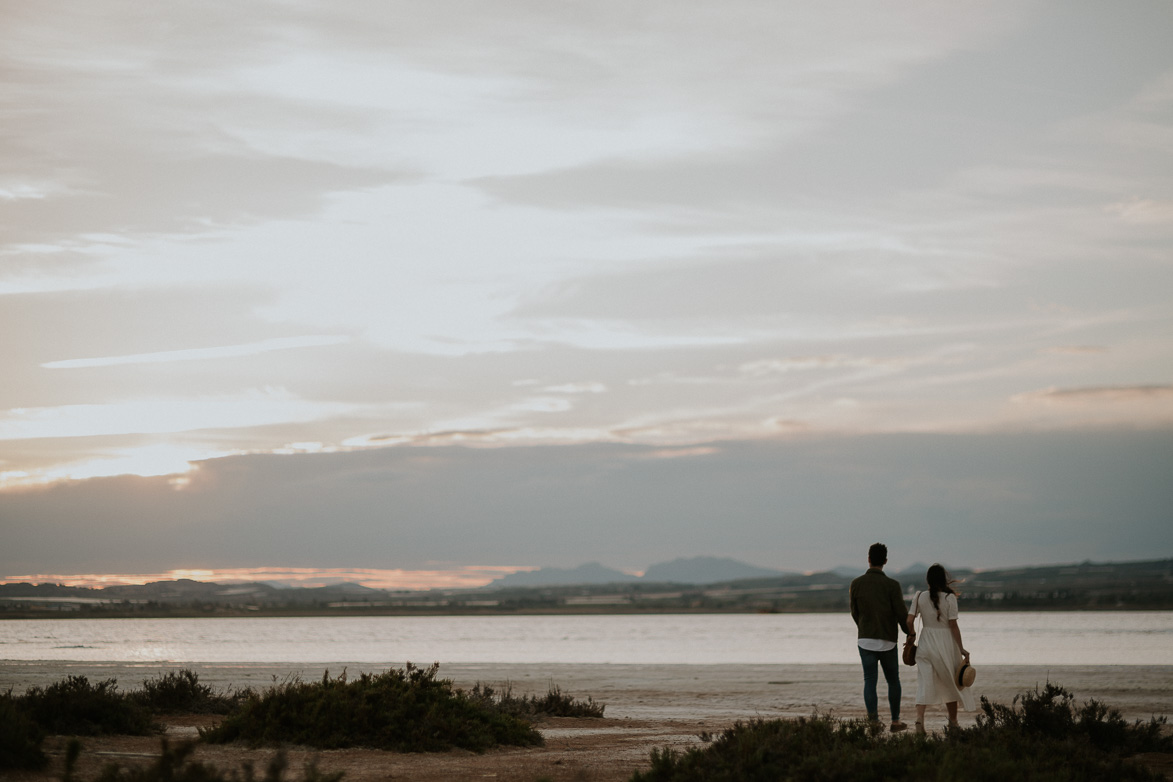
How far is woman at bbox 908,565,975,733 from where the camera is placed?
11906 mm

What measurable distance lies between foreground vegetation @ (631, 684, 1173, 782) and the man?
1.27 meters

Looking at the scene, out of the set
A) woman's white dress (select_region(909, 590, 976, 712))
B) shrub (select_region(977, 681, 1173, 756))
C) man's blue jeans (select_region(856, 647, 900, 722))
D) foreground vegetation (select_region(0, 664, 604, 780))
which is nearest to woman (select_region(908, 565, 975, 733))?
woman's white dress (select_region(909, 590, 976, 712))

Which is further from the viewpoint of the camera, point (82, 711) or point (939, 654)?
point (82, 711)

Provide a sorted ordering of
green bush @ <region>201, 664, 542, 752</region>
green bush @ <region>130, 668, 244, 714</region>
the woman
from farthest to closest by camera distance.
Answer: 1. green bush @ <region>130, 668, 244, 714</region>
2. green bush @ <region>201, 664, 542, 752</region>
3. the woman

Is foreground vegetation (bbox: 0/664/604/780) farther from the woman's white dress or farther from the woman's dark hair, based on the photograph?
the woman's dark hair

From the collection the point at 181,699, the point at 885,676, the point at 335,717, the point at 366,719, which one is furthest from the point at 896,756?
the point at 181,699

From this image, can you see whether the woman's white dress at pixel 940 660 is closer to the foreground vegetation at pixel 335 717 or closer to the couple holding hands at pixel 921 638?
the couple holding hands at pixel 921 638

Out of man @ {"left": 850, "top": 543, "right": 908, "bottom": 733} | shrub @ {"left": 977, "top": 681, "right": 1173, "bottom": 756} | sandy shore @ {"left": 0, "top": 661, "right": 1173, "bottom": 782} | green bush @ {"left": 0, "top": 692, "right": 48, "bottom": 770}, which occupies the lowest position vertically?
sandy shore @ {"left": 0, "top": 661, "right": 1173, "bottom": 782}

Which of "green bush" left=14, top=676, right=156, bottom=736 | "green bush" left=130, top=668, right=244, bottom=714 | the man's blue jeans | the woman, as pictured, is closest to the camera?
the woman

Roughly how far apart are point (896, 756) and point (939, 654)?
3.01 metres

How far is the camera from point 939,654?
11922 millimetres

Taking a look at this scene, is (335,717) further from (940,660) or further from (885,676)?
(940,660)

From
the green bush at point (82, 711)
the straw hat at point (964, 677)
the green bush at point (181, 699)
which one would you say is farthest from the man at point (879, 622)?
the green bush at point (181, 699)

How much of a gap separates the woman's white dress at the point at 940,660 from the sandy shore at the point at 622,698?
6.54 ft
